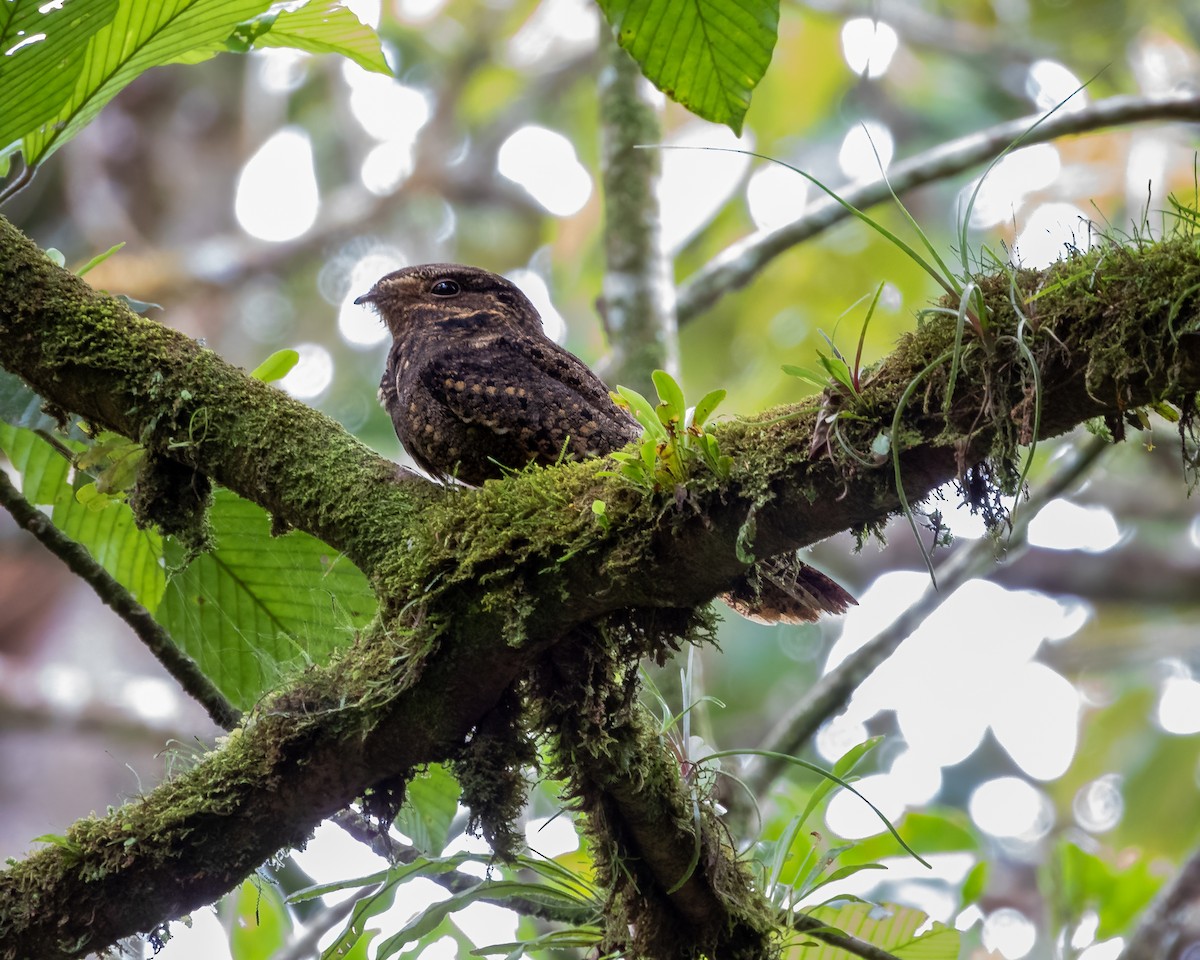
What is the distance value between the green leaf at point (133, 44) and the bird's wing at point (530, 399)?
3.47 feet

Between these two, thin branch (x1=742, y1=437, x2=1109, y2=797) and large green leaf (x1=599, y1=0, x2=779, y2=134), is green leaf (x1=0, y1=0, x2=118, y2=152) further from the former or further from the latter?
thin branch (x1=742, y1=437, x2=1109, y2=797)

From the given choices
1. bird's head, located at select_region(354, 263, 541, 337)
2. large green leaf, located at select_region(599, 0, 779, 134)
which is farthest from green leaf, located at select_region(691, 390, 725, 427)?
bird's head, located at select_region(354, 263, 541, 337)

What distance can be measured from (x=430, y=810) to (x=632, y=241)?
246 cm

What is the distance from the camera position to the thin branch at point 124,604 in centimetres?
260

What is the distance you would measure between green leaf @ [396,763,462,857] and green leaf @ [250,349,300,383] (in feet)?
3.20

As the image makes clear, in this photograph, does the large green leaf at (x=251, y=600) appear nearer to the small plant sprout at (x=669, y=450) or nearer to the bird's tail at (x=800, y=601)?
the bird's tail at (x=800, y=601)

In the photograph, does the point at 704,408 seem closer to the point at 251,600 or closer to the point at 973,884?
the point at 251,600

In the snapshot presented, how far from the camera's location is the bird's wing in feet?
9.86

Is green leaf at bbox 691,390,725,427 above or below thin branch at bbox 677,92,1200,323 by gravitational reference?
below

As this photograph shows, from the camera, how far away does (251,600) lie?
2723 mm

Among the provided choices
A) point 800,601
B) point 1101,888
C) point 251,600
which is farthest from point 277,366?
point 1101,888

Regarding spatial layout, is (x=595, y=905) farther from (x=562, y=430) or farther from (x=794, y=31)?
(x=794, y=31)

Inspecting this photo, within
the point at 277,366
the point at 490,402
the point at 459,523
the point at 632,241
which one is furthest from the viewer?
the point at 632,241

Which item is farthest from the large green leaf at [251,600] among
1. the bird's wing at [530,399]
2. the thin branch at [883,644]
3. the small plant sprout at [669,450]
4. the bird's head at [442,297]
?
the thin branch at [883,644]
